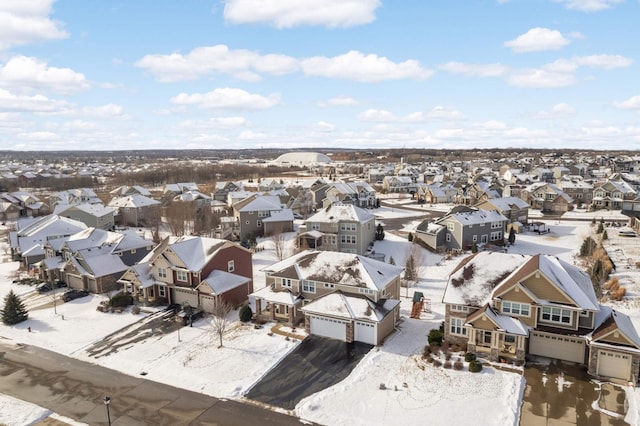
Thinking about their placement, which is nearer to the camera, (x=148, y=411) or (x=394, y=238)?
(x=148, y=411)

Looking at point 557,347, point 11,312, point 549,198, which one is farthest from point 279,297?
point 549,198

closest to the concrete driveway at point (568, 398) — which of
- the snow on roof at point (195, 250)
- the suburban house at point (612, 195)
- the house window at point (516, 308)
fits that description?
the house window at point (516, 308)

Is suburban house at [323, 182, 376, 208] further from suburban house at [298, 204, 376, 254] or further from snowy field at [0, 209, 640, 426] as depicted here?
snowy field at [0, 209, 640, 426]

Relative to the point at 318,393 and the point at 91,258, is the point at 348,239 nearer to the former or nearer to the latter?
the point at 91,258

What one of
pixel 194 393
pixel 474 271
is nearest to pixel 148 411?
pixel 194 393

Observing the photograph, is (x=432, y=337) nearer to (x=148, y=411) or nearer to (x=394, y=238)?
(x=148, y=411)

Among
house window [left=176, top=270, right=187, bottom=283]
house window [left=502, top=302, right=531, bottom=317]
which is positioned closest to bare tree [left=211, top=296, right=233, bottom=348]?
house window [left=176, top=270, right=187, bottom=283]
